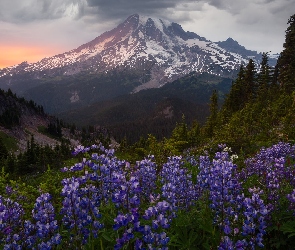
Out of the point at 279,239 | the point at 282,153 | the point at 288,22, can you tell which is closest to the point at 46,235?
the point at 279,239

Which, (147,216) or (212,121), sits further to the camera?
(212,121)

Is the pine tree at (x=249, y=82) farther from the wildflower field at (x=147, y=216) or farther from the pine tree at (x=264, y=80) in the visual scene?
the wildflower field at (x=147, y=216)

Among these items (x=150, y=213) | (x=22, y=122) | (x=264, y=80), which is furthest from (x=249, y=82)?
(x=22, y=122)

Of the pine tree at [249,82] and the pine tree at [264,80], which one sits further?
the pine tree at [249,82]

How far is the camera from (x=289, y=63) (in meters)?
48.6

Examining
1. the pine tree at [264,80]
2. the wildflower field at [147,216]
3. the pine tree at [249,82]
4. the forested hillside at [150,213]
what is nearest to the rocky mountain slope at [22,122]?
the pine tree at [249,82]

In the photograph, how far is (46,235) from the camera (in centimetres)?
419

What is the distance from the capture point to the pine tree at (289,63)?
44131 mm

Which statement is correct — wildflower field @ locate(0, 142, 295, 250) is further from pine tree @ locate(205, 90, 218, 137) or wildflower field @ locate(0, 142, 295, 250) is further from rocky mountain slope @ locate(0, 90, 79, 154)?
rocky mountain slope @ locate(0, 90, 79, 154)

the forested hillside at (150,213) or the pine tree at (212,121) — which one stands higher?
the forested hillside at (150,213)

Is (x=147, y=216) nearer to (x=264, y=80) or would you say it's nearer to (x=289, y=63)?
(x=289, y=63)

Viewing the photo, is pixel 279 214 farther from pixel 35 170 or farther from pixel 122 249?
pixel 35 170

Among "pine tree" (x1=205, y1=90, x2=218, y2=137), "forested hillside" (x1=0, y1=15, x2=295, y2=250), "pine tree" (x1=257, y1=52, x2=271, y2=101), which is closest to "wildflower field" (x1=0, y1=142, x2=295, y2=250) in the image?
"forested hillside" (x1=0, y1=15, x2=295, y2=250)

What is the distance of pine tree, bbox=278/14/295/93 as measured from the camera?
4413cm
